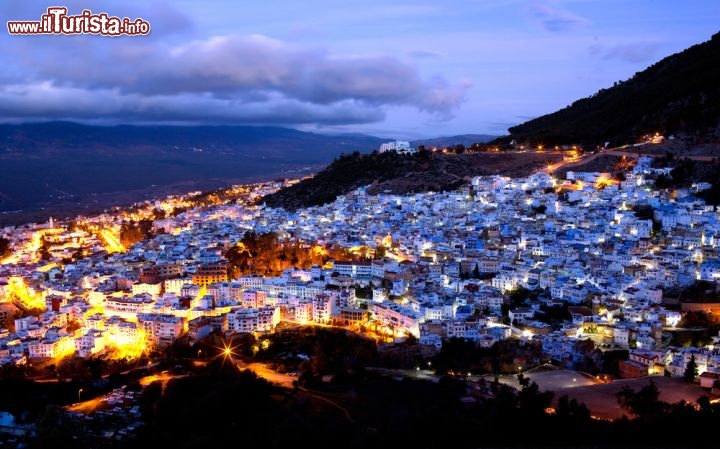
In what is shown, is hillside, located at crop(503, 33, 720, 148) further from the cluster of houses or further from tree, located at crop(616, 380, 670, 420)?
tree, located at crop(616, 380, 670, 420)

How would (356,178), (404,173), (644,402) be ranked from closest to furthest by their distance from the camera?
(644,402) → (404,173) → (356,178)

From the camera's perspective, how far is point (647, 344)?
13.6 meters

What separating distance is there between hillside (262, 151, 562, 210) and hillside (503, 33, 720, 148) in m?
3.63

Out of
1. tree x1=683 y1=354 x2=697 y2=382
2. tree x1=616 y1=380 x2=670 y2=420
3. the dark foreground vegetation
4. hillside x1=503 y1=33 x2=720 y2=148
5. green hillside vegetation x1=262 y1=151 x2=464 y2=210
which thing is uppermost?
hillside x1=503 y1=33 x2=720 y2=148

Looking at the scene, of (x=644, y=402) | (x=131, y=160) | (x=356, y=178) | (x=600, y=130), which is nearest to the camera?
(x=644, y=402)

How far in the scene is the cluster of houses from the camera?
14.8m

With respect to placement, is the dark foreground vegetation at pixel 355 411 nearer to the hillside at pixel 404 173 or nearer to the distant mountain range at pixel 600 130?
the distant mountain range at pixel 600 130

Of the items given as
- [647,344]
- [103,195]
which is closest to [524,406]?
[647,344]

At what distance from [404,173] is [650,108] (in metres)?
12.6

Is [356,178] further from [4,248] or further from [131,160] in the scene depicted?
[131,160]

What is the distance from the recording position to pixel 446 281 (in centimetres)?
1816

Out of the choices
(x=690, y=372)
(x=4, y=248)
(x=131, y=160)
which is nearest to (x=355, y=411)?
(x=690, y=372)

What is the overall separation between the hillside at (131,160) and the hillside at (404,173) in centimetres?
1850

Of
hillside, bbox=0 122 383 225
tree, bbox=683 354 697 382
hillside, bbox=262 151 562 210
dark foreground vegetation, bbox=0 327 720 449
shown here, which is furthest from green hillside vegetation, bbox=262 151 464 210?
tree, bbox=683 354 697 382
